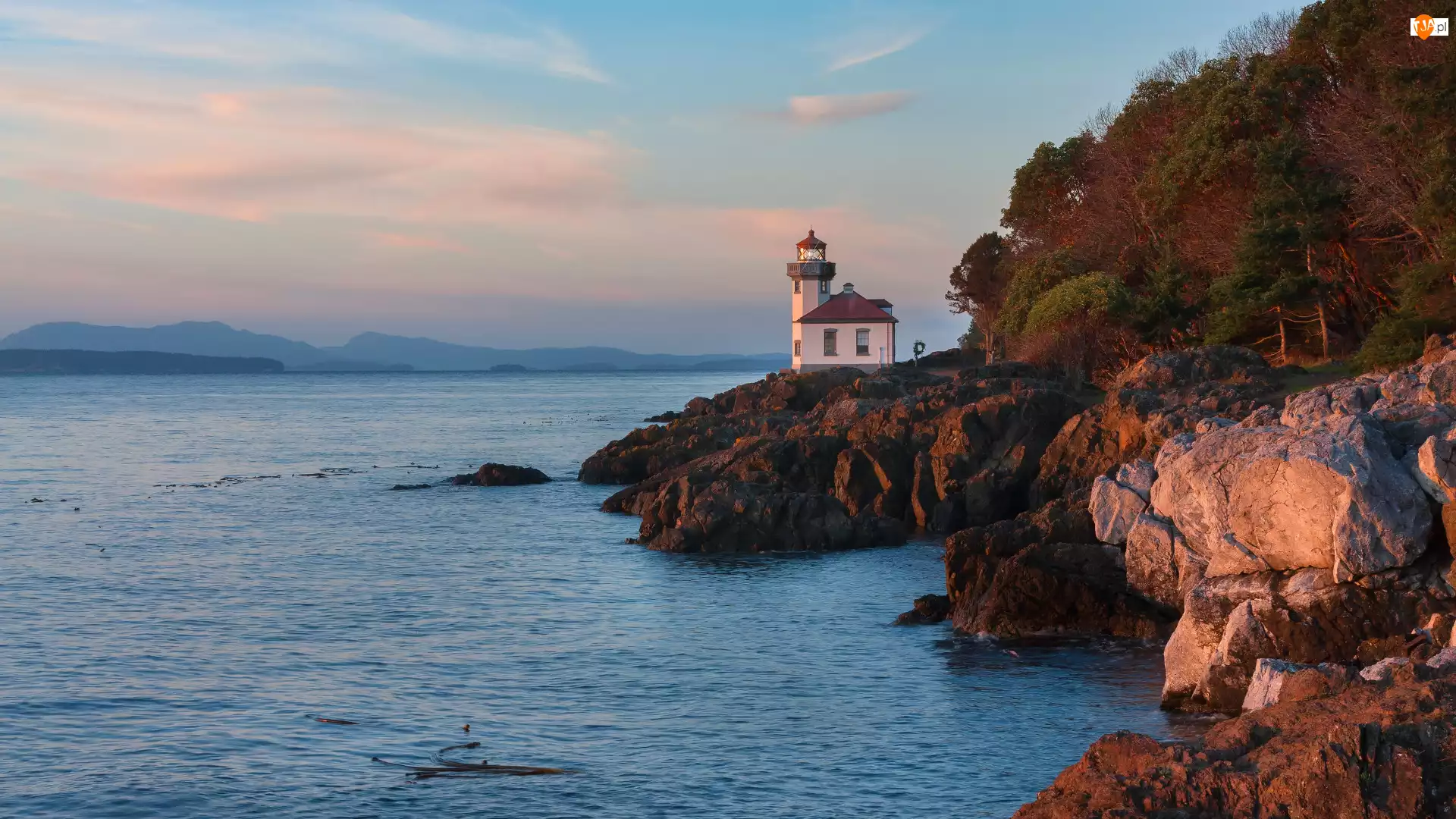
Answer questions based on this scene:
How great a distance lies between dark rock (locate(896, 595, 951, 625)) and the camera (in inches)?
912

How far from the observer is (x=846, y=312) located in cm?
9106

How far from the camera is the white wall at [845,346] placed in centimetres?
8962

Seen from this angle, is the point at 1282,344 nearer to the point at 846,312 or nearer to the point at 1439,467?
the point at 1439,467

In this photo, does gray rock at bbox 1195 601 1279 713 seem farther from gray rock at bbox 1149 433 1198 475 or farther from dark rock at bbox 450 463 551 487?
dark rock at bbox 450 463 551 487

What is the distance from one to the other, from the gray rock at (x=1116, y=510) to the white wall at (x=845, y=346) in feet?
219

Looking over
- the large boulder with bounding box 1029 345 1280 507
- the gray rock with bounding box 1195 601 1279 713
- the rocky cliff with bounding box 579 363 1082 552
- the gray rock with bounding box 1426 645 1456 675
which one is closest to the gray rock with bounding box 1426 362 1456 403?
the large boulder with bounding box 1029 345 1280 507

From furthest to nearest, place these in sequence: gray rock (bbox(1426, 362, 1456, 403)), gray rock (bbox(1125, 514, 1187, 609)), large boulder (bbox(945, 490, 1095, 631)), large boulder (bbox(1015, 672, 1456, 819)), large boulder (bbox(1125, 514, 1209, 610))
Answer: large boulder (bbox(945, 490, 1095, 631))
gray rock (bbox(1426, 362, 1456, 403))
gray rock (bbox(1125, 514, 1187, 609))
large boulder (bbox(1125, 514, 1209, 610))
large boulder (bbox(1015, 672, 1456, 819))

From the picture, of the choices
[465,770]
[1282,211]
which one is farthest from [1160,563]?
[1282,211]

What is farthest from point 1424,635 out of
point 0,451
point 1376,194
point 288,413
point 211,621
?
point 288,413

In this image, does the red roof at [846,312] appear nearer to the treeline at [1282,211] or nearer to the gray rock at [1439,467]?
the treeline at [1282,211]

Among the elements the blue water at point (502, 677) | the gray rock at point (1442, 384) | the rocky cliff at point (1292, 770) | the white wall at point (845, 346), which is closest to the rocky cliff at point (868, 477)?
the blue water at point (502, 677)

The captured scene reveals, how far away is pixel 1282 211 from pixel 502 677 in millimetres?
34781

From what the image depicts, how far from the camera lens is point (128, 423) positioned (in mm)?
97062

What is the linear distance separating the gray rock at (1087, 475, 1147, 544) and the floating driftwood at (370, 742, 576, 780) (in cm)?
1133
